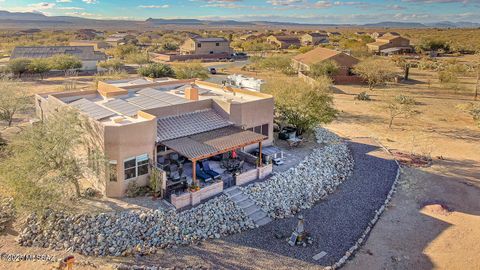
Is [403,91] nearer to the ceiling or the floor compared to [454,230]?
nearer to the ceiling

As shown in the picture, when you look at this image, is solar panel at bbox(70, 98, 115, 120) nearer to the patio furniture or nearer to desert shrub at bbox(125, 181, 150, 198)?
desert shrub at bbox(125, 181, 150, 198)

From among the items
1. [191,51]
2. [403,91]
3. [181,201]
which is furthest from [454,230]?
[191,51]

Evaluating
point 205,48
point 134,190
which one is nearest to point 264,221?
point 134,190

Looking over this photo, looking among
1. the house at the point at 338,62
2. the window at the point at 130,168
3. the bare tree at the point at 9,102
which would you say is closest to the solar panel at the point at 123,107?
the window at the point at 130,168

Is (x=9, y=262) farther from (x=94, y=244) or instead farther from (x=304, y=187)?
(x=304, y=187)

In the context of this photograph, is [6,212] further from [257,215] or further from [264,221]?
[264,221]

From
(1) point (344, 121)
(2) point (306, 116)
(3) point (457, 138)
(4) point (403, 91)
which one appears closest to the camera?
(2) point (306, 116)

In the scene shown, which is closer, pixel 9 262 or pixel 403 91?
pixel 9 262
